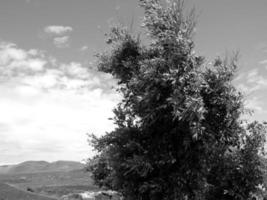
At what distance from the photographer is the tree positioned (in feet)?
67.0

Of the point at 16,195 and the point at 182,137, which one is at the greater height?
the point at 182,137

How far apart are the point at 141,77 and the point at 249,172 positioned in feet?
26.3

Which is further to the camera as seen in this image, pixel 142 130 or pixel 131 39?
pixel 131 39

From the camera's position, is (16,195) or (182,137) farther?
(16,195)

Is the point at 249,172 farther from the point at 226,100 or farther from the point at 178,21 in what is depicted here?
the point at 178,21

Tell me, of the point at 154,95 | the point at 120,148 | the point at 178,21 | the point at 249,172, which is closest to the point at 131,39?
the point at 178,21

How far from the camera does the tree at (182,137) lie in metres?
20.4

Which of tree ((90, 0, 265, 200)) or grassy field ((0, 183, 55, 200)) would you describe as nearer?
tree ((90, 0, 265, 200))

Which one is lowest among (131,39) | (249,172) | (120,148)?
(249,172)

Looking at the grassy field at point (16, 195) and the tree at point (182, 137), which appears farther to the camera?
the grassy field at point (16, 195)

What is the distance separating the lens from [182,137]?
68.3ft

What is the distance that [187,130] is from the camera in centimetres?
2017

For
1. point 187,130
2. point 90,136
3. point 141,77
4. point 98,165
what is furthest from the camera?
point 98,165

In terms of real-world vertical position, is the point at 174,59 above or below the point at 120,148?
above
